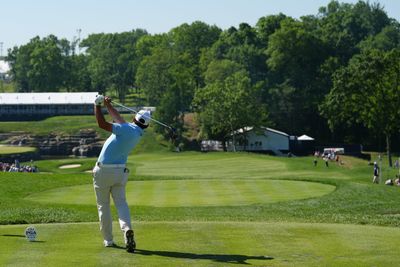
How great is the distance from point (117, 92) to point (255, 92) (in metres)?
72.8

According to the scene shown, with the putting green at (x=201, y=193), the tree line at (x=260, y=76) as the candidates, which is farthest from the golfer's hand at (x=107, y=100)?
the tree line at (x=260, y=76)

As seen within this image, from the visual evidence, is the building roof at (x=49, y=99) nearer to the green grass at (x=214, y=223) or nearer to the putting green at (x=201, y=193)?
the green grass at (x=214, y=223)

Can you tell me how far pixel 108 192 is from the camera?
562 inches

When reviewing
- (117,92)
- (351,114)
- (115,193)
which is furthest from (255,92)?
(115,193)

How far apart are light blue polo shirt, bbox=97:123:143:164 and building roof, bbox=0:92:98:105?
5287 inches

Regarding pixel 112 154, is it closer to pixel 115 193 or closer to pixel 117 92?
pixel 115 193

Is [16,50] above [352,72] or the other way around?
above

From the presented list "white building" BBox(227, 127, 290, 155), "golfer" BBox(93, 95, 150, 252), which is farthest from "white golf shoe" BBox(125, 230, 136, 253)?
"white building" BBox(227, 127, 290, 155)

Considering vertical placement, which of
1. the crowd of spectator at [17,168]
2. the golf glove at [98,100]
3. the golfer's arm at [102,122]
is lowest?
the crowd of spectator at [17,168]

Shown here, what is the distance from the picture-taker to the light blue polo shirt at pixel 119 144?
1401cm

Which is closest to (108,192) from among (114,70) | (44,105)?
→ (44,105)

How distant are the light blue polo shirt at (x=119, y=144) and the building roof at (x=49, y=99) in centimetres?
13429

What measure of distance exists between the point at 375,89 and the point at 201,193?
59159mm

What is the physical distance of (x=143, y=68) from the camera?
452ft
